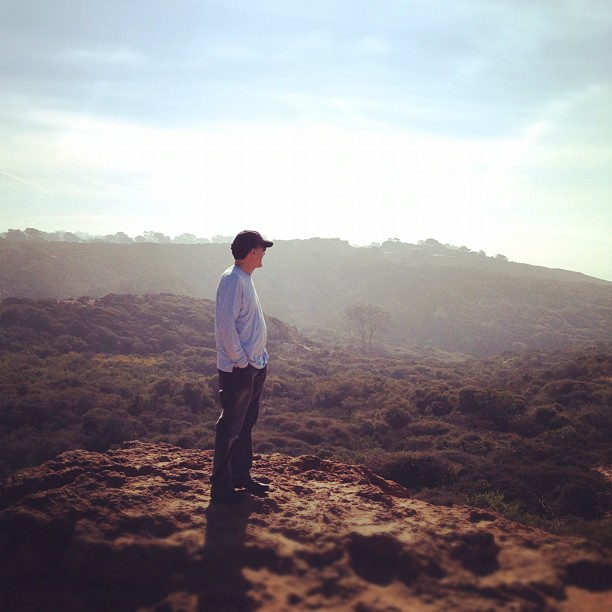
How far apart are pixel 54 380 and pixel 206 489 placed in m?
14.0

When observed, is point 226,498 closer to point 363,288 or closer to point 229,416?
point 229,416

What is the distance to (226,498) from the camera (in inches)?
130

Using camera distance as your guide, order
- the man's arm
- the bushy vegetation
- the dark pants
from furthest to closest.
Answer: the bushy vegetation, the dark pants, the man's arm

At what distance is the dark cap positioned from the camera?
11.5 ft

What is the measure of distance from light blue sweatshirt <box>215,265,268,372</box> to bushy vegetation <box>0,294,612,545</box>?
341cm

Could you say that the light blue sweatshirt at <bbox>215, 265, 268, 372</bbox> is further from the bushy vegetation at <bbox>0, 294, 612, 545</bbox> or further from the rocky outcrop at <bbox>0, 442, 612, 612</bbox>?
the bushy vegetation at <bbox>0, 294, 612, 545</bbox>

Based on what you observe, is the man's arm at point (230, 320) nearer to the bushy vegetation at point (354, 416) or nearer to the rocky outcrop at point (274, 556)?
the rocky outcrop at point (274, 556)

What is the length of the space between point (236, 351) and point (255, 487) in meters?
1.11

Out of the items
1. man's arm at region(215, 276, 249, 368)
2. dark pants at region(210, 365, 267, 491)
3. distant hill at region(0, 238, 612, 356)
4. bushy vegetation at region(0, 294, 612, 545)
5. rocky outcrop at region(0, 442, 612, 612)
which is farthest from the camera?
distant hill at region(0, 238, 612, 356)

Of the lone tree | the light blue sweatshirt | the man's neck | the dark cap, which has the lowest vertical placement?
the lone tree

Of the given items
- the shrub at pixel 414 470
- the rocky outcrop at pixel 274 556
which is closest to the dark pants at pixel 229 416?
the rocky outcrop at pixel 274 556

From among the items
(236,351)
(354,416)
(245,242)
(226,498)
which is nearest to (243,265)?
(245,242)

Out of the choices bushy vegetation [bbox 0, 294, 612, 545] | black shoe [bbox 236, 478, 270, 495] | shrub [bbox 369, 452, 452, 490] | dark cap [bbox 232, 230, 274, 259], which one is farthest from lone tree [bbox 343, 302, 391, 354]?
dark cap [bbox 232, 230, 274, 259]

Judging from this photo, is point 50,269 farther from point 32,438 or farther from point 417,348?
point 32,438
